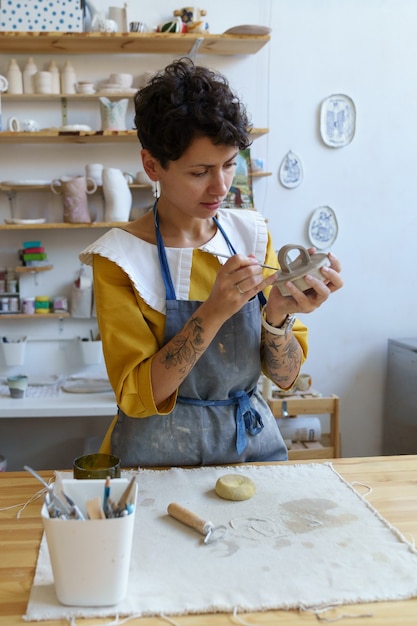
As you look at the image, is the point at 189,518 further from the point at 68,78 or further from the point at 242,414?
the point at 68,78

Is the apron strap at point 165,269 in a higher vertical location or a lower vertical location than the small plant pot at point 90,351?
higher

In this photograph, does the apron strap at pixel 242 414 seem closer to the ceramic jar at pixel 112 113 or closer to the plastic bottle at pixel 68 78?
the ceramic jar at pixel 112 113

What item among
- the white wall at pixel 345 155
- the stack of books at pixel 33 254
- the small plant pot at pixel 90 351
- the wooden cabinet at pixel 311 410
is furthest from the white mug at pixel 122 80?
the wooden cabinet at pixel 311 410

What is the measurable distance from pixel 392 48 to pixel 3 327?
2350 millimetres

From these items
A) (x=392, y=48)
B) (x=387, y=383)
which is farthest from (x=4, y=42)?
(x=387, y=383)

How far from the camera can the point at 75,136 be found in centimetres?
281

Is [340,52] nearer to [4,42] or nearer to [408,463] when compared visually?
[4,42]

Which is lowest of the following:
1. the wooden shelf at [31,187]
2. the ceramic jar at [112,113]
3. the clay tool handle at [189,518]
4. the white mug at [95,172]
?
the clay tool handle at [189,518]

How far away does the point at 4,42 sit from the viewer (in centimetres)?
277

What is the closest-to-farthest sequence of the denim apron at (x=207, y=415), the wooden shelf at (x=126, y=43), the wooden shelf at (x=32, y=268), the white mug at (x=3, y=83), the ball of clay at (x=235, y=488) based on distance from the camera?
the ball of clay at (x=235, y=488) → the denim apron at (x=207, y=415) → the wooden shelf at (x=126, y=43) → the white mug at (x=3, y=83) → the wooden shelf at (x=32, y=268)

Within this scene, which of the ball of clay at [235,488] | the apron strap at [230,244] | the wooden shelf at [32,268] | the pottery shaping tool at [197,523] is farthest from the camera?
the wooden shelf at [32,268]

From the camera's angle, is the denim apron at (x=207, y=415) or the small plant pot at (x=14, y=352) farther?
the small plant pot at (x=14, y=352)

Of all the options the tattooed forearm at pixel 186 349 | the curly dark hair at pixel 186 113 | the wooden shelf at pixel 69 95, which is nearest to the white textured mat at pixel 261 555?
the tattooed forearm at pixel 186 349

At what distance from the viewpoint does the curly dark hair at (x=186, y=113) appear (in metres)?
1.17
